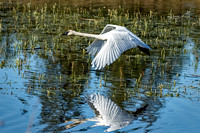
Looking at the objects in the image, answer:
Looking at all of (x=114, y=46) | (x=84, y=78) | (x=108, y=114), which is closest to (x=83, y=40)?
(x=84, y=78)

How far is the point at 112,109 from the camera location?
652 cm

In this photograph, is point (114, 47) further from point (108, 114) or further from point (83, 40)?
point (83, 40)

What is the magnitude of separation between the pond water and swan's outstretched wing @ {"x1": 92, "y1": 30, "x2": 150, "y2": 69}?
2.28 ft

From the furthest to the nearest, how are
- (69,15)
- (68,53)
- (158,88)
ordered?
(69,15), (68,53), (158,88)

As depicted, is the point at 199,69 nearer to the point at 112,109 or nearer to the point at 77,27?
the point at 112,109

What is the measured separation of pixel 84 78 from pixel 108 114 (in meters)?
2.21

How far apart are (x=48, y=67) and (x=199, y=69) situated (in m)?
3.80

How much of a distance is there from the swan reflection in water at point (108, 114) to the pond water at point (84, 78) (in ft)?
0.30

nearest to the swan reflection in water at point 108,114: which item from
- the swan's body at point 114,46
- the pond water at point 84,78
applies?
the pond water at point 84,78

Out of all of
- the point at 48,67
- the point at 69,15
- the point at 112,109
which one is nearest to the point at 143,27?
the point at 69,15

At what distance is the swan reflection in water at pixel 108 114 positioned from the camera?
18.9 ft

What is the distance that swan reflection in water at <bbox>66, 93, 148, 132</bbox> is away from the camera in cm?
577

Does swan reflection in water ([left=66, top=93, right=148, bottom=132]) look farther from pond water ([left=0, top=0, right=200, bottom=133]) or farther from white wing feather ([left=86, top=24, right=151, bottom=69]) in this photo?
white wing feather ([left=86, top=24, right=151, bottom=69])

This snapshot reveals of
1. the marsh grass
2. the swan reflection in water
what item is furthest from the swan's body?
the marsh grass
